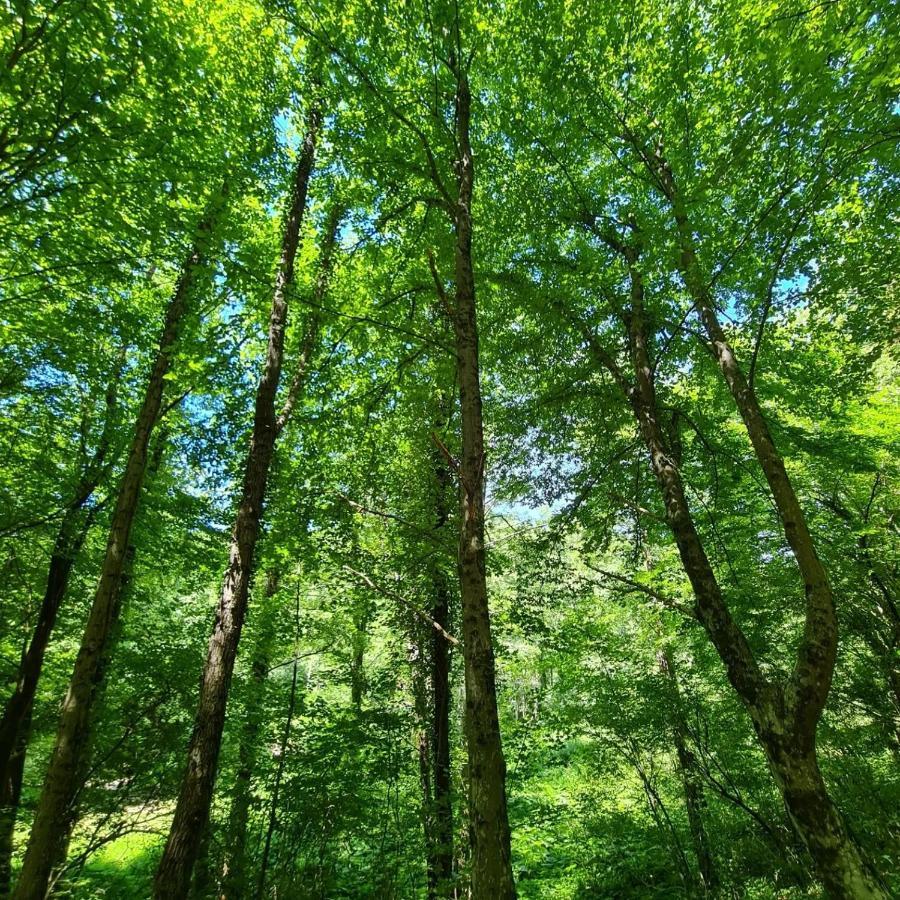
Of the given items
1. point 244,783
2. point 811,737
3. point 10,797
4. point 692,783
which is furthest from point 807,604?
point 10,797

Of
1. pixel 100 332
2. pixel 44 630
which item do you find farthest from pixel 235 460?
pixel 44 630

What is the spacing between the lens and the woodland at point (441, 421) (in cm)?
394

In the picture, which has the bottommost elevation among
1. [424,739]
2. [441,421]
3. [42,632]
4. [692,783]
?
[692,783]

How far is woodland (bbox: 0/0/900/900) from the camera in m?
3.94

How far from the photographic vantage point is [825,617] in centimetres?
416

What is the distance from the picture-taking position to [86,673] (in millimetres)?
4215

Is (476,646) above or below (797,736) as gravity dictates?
above

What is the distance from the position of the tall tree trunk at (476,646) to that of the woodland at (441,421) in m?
0.02

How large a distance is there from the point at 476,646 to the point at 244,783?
4.23 meters

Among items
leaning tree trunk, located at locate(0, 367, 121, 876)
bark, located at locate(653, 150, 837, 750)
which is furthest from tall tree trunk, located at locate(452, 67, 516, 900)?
leaning tree trunk, located at locate(0, 367, 121, 876)

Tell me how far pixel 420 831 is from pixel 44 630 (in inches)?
235

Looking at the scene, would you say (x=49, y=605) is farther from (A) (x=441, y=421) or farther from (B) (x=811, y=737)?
(B) (x=811, y=737)

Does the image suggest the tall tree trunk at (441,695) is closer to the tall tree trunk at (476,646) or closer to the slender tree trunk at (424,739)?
the slender tree trunk at (424,739)

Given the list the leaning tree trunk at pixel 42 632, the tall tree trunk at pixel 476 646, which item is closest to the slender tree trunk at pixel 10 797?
the leaning tree trunk at pixel 42 632
